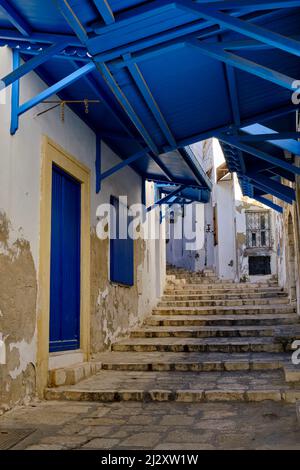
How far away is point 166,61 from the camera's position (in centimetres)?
512

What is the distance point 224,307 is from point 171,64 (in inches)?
278

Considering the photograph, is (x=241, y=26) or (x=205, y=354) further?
(x=205, y=354)

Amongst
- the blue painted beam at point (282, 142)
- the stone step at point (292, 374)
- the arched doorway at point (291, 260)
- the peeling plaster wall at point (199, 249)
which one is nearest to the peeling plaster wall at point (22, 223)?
the blue painted beam at point (282, 142)

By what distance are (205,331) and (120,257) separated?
1.95m

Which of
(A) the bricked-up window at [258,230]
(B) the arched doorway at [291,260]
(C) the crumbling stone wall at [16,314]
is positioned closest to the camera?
(C) the crumbling stone wall at [16,314]

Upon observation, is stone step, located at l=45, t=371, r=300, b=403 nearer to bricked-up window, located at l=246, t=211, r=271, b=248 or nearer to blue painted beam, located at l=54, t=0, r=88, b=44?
blue painted beam, located at l=54, t=0, r=88, b=44

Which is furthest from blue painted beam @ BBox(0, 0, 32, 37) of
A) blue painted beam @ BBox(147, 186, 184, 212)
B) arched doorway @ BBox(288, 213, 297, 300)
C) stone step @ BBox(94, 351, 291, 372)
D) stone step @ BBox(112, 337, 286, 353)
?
arched doorway @ BBox(288, 213, 297, 300)

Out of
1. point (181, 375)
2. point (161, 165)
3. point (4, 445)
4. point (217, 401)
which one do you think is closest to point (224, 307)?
point (161, 165)

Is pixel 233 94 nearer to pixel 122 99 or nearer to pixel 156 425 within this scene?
pixel 122 99

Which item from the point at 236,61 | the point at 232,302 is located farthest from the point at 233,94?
the point at 232,302

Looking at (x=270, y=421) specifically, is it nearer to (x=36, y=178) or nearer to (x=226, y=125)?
(x=36, y=178)

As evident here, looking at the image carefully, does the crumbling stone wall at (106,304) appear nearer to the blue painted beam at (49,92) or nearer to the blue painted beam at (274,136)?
the blue painted beam at (274,136)

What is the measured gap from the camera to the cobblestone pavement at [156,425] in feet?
12.4

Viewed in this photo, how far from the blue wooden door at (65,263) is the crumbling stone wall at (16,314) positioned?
2.58ft
